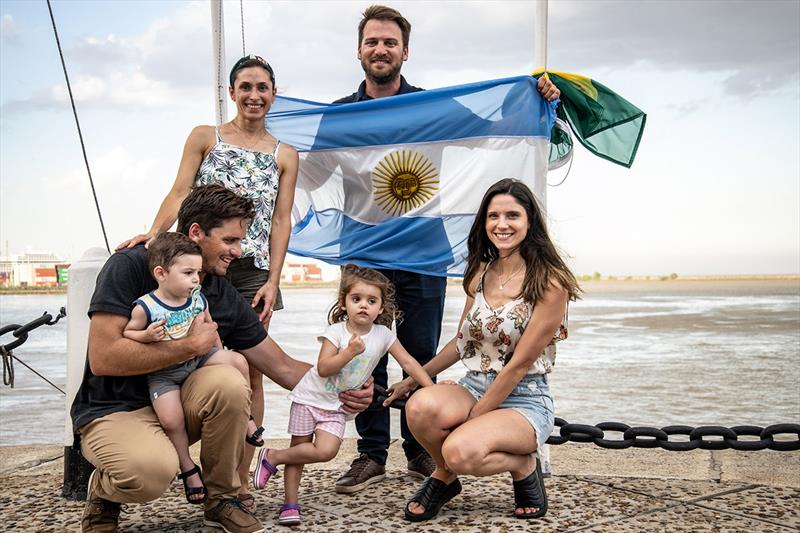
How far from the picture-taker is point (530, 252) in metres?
3.51

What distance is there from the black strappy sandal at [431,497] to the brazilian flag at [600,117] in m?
2.12

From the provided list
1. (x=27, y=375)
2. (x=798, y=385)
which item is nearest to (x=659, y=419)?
(x=798, y=385)

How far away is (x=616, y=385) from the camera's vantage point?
28.7 feet

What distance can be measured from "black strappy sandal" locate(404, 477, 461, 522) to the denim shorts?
406 mm

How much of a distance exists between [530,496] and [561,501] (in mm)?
294

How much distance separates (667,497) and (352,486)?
145 cm

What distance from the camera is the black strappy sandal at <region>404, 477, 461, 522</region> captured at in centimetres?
338

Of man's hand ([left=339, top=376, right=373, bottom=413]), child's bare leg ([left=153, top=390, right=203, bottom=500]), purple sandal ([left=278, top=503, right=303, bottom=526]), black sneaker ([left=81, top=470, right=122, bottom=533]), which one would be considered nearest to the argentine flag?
man's hand ([left=339, top=376, right=373, bottom=413])

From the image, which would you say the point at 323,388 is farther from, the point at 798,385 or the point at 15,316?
the point at 15,316

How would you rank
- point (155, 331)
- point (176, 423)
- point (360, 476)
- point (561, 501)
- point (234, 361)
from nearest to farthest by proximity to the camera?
point (155, 331), point (176, 423), point (234, 361), point (561, 501), point (360, 476)

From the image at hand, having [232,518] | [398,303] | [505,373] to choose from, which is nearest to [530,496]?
[505,373]

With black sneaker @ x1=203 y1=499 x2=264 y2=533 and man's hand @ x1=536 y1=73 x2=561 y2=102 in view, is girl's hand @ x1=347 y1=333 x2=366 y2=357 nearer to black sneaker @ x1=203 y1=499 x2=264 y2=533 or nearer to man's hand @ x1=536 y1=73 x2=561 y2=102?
black sneaker @ x1=203 y1=499 x2=264 y2=533

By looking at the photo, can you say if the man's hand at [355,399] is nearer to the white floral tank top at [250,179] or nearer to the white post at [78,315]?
the white floral tank top at [250,179]

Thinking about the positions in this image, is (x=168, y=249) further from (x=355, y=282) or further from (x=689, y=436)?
(x=689, y=436)
